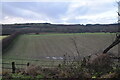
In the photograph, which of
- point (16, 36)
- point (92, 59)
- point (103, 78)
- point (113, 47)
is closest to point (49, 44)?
point (113, 47)

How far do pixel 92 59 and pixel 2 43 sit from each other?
19.6ft

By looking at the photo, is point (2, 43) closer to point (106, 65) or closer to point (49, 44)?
point (106, 65)

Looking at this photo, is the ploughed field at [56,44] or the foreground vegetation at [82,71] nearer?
the foreground vegetation at [82,71]

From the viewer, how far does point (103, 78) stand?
29.4 ft

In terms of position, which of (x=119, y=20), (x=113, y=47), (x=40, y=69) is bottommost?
(x=40, y=69)

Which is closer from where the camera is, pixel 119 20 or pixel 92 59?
pixel 92 59

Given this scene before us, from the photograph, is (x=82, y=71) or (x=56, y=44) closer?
(x=82, y=71)

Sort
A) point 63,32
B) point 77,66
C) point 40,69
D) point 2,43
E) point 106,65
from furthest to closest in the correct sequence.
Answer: point 63,32, point 40,69, point 106,65, point 77,66, point 2,43

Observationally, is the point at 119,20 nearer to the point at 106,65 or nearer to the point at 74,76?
the point at 106,65

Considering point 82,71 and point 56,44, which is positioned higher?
point 56,44

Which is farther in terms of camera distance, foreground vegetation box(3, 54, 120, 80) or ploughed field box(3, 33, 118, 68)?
ploughed field box(3, 33, 118, 68)

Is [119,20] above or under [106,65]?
above

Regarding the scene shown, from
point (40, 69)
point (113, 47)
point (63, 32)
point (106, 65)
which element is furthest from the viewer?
point (63, 32)

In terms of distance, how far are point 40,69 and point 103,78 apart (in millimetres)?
4147
